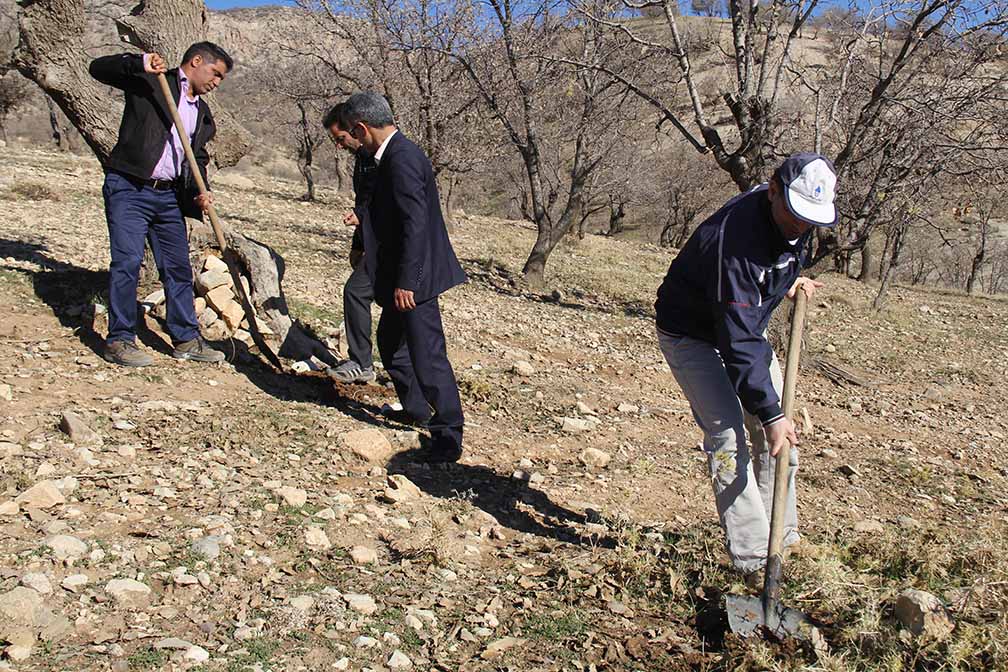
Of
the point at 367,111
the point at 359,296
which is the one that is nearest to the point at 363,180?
the point at 367,111

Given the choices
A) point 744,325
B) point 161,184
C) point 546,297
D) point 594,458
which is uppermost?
point 161,184

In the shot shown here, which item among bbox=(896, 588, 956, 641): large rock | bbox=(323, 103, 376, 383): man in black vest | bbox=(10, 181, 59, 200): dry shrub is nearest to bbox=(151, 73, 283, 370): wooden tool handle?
bbox=(323, 103, 376, 383): man in black vest

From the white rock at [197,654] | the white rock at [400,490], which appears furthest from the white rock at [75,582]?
the white rock at [400,490]

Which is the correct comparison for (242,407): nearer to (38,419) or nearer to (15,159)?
(38,419)

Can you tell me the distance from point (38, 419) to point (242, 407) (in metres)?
1.03

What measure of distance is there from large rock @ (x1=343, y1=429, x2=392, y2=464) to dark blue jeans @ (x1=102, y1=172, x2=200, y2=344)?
1.48m

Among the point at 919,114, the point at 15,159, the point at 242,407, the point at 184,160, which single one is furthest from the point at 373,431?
the point at 15,159

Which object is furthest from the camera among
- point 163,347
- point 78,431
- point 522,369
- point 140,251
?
point 522,369

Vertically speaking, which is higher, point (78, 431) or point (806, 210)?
point (806, 210)

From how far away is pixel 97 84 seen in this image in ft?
19.0

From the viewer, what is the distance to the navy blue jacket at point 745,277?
9.21ft

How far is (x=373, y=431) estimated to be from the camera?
4.55m

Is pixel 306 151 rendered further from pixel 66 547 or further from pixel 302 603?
pixel 302 603

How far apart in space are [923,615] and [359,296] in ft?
11.5
